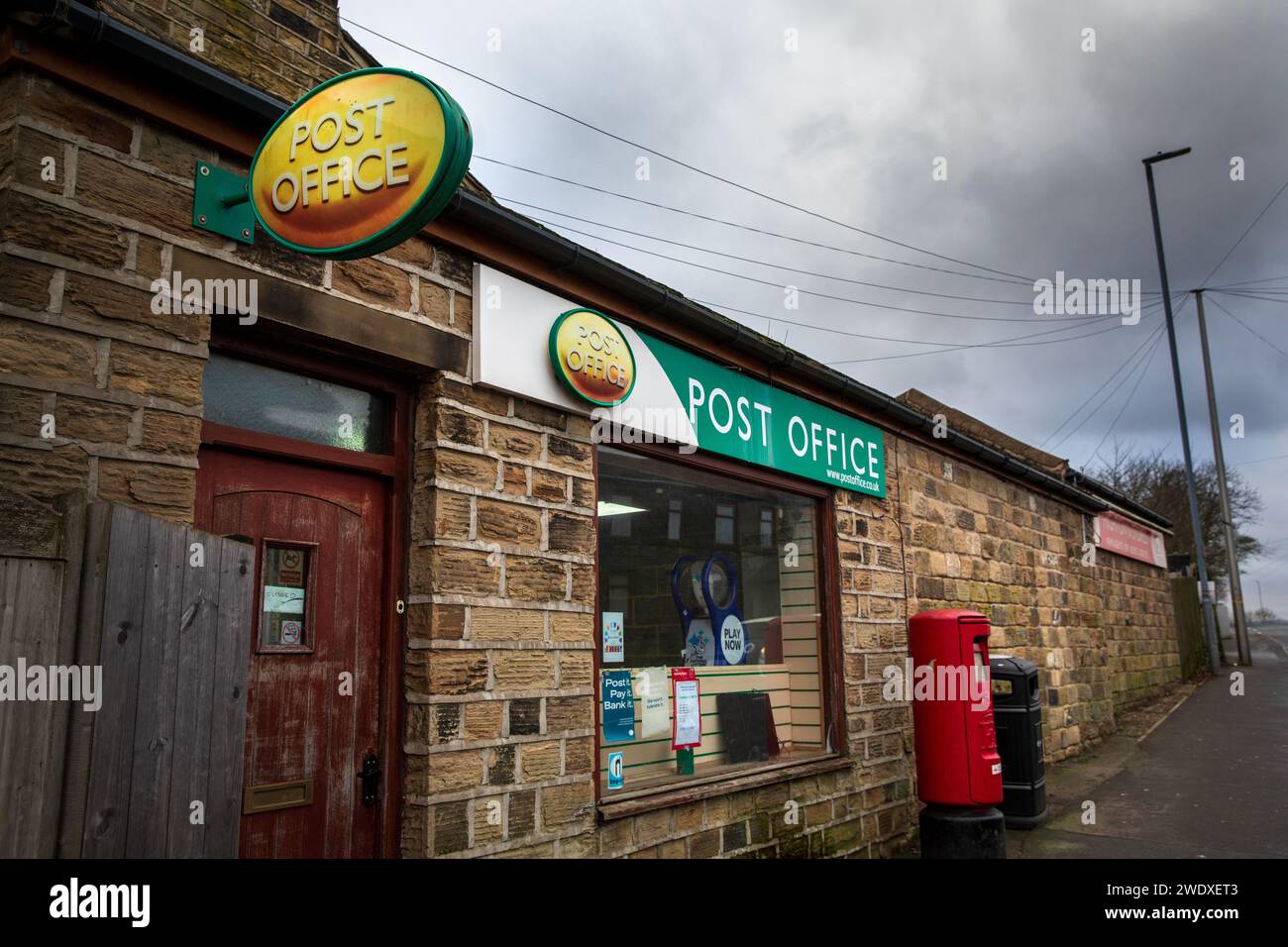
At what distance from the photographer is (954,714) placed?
608cm

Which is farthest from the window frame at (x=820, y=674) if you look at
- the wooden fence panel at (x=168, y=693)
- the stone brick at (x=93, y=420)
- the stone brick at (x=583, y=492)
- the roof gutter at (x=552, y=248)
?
the stone brick at (x=93, y=420)

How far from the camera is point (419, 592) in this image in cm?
385

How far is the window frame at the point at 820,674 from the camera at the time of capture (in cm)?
477

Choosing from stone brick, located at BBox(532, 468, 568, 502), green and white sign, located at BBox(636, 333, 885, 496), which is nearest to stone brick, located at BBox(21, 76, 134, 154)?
stone brick, located at BBox(532, 468, 568, 502)

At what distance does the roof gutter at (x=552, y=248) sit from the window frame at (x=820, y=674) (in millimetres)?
754

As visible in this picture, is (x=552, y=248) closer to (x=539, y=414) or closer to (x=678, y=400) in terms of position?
(x=539, y=414)

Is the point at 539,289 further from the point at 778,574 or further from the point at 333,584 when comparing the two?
the point at 778,574

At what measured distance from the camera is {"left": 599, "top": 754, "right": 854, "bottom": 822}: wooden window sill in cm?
462

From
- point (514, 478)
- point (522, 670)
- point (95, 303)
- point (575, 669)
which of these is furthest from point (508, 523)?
point (95, 303)

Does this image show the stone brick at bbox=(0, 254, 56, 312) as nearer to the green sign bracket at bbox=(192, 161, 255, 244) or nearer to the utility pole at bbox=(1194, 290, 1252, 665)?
the green sign bracket at bbox=(192, 161, 255, 244)

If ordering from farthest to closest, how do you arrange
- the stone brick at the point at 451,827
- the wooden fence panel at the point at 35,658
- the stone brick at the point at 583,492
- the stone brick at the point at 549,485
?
the stone brick at the point at 583,492 → the stone brick at the point at 549,485 → the stone brick at the point at 451,827 → the wooden fence panel at the point at 35,658

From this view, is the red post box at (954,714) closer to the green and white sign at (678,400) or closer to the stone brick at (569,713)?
the green and white sign at (678,400)

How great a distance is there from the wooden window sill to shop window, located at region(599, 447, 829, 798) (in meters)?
0.09
